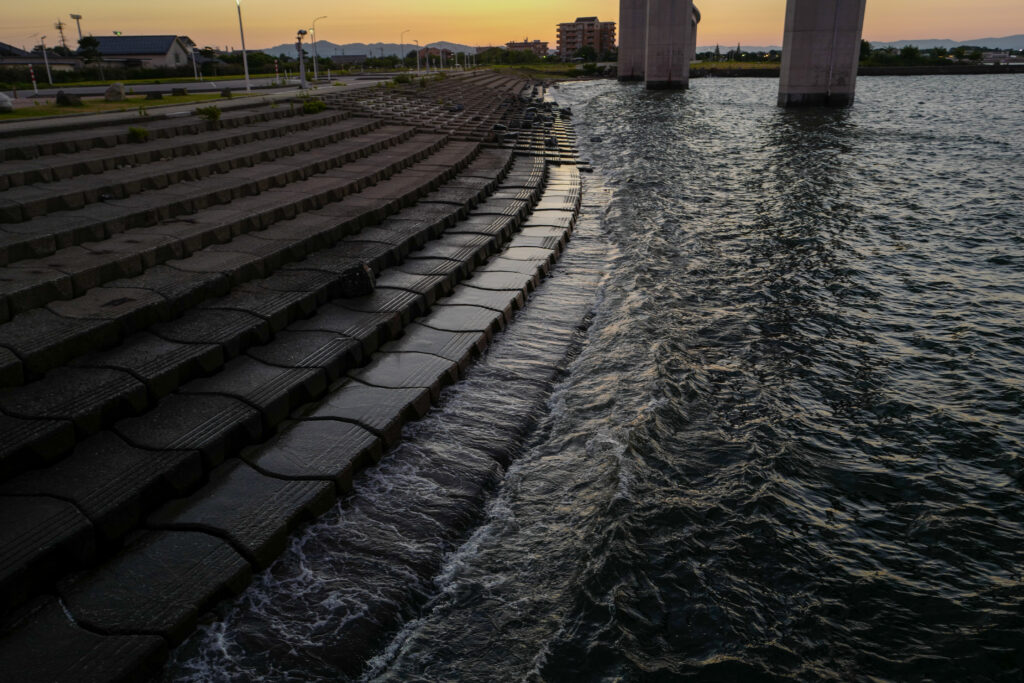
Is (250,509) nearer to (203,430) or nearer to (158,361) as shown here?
(203,430)

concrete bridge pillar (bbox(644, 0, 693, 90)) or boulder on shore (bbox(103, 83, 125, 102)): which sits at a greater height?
concrete bridge pillar (bbox(644, 0, 693, 90))

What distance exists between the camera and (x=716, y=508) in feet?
14.4

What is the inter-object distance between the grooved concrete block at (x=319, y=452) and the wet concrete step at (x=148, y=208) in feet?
14.4

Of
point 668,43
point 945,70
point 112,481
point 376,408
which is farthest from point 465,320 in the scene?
point 945,70

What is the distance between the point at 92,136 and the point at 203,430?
11260mm

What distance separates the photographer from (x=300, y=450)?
175 inches

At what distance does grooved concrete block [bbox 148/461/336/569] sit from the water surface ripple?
94cm

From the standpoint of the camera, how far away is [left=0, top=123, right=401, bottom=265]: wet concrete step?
7.07 m

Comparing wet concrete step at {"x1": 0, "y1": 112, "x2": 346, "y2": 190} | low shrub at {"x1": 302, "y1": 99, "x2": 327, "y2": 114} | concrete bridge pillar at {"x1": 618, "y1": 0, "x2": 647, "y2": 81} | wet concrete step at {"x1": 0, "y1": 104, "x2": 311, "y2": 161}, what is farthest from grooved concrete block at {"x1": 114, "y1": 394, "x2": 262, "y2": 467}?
concrete bridge pillar at {"x1": 618, "y1": 0, "x2": 647, "y2": 81}

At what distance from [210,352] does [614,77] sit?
84.2m

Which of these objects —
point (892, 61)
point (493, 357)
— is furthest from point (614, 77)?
point (493, 357)

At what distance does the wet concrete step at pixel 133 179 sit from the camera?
839cm

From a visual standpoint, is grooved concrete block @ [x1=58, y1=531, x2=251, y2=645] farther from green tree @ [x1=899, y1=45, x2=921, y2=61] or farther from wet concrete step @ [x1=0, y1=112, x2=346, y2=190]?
green tree @ [x1=899, y1=45, x2=921, y2=61]

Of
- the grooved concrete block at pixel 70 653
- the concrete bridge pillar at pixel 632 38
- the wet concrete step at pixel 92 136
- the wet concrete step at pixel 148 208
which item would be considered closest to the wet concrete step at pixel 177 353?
the grooved concrete block at pixel 70 653
